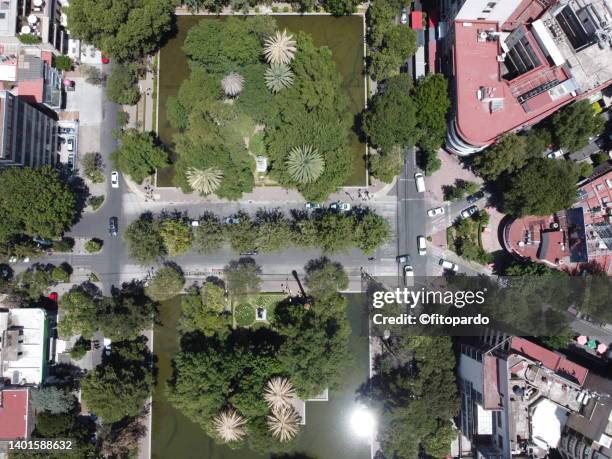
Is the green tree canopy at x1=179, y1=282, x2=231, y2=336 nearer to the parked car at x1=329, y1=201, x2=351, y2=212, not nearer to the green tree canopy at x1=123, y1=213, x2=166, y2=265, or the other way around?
the green tree canopy at x1=123, y1=213, x2=166, y2=265

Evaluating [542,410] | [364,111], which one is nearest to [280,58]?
[364,111]

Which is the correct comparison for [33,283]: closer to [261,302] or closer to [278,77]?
[261,302]

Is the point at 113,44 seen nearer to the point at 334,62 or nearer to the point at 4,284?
the point at 334,62

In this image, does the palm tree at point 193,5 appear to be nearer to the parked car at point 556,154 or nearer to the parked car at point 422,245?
the parked car at point 422,245

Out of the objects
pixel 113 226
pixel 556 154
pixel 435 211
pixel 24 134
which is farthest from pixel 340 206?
pixel 24 134

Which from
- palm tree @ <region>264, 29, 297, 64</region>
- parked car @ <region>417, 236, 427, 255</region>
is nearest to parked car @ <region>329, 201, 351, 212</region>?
parked car @ <region>417, 236, 427, 255</region>
